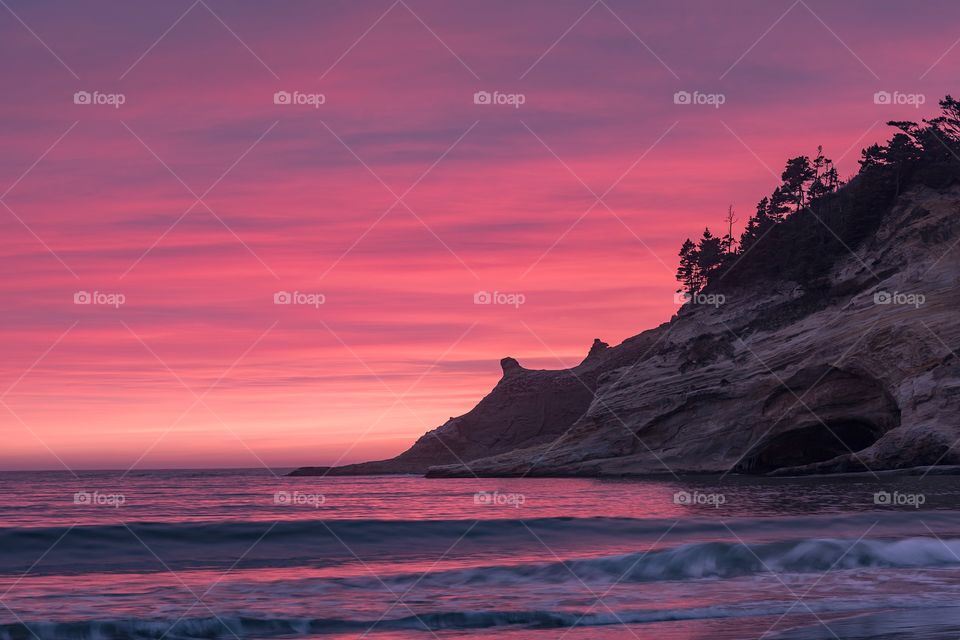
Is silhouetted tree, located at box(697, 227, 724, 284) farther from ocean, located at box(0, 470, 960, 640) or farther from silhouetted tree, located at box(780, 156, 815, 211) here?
ocean, located at box(0, 470, 960, 640)

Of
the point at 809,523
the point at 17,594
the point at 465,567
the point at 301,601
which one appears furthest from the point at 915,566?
the point at 17,594

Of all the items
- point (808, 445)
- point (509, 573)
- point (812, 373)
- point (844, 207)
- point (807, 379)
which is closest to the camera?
point (509, 573)

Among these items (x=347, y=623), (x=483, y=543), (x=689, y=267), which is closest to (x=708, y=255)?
(x=689, y=267)

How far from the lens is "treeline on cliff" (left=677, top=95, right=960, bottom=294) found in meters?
78.9

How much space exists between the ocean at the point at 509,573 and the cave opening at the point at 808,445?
28776 mm

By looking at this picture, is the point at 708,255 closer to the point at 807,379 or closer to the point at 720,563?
the point at 807,379

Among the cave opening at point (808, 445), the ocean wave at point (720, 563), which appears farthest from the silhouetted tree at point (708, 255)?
the ocean wave at point (720, 563)

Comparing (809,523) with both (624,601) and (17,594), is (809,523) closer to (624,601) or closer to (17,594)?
(624,601)

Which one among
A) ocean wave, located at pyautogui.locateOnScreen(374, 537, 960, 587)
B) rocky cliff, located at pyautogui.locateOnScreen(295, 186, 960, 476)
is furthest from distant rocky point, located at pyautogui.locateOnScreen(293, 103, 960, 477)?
ocean wave, located at pyautogui.locateOnScreen(374, 537, 960, 587)

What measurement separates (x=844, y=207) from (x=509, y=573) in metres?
76.2

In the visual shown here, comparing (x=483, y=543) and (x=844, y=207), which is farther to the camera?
(x=844, y=207)

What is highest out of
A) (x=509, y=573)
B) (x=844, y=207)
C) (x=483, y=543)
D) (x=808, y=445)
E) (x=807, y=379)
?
(x=844, y=207)

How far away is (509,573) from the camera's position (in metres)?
22.1

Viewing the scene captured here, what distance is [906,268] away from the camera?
66.8m
